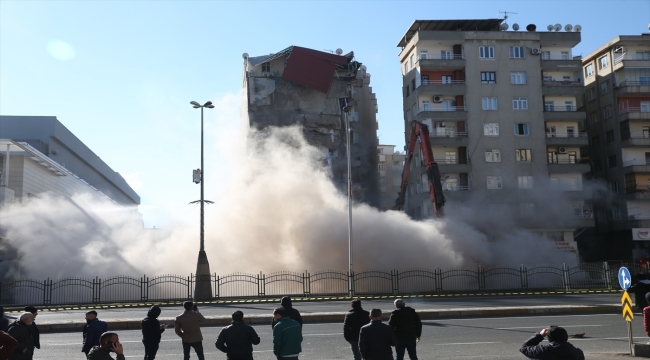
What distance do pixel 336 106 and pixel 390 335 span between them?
183 ft

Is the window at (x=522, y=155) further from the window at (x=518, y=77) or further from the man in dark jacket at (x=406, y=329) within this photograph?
the man in dark jacket at (x=406, y=329)

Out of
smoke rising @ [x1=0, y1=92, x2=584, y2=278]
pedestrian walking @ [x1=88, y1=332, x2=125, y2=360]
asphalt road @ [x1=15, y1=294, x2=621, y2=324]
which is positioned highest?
smoke rising @ [x1=0, y1=92, x2=584, y2=278]

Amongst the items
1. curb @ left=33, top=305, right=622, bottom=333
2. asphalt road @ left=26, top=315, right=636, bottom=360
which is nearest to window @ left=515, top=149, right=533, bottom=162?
curb @ left=33, top=305, right=622, bottom=333

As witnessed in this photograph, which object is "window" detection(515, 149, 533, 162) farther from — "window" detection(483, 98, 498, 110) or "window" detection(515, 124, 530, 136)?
"window" detection(483, 98, 498, 110)

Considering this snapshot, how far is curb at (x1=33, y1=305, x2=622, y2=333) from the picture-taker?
70.7ft

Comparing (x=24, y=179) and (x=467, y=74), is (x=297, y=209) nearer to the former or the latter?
(x=24, y=179)

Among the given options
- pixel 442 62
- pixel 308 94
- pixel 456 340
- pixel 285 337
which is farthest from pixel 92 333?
pixel 308 94

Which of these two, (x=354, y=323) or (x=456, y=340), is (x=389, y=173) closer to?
(x=456, y=340)

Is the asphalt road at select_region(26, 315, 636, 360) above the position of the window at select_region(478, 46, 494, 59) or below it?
below

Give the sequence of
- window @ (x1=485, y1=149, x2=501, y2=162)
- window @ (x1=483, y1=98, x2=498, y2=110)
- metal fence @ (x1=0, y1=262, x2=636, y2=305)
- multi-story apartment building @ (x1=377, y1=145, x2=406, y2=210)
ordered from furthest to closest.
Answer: multi-story apartment building @ (x1=377, y1=145, x2=406, y2=210) < window @ (x1=483, y1=98, x2=498, y2=110) < window @ (x1=485, y1=149, x2=501, y2=162) < metal fence @ (x1=0, y1=262, x2=636, y2=305)

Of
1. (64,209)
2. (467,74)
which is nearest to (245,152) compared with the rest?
(64,209)

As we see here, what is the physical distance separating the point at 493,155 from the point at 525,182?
12.6 feet

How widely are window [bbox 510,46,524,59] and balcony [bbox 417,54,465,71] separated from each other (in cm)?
483

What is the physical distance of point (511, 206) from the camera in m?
56.1
